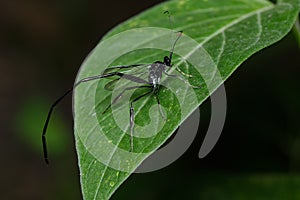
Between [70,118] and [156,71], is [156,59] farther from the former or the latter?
[70,118]

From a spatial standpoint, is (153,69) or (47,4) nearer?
(153,69)

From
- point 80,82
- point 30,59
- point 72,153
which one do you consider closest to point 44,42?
point 30,59

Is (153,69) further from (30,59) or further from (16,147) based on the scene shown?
(30,59)

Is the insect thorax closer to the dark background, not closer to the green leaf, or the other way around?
the green leaf

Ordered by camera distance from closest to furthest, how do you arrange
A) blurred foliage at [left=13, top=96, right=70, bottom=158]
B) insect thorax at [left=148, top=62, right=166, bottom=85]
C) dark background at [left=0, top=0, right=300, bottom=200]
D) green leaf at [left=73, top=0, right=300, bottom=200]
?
green leaf at [left=73, top=0, right=300, bottom=200]
insect thorax at [left=148, top=62, right=166, bottom=85]
dark background at [left=0, top=0, right=300, bottom=200]
blurred foliage at [left=13, top=96, right=70, bottom=158]

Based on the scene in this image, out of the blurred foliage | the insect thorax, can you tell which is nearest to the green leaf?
the insect thorax
